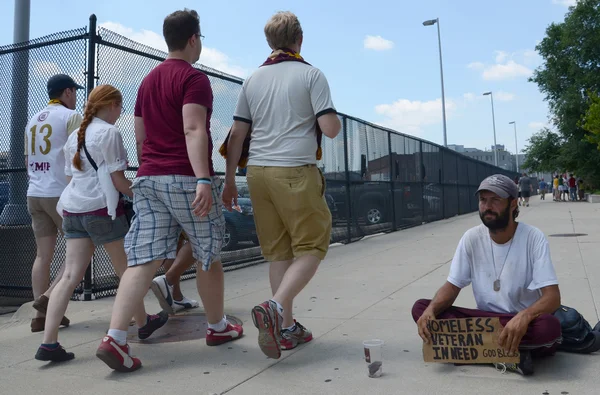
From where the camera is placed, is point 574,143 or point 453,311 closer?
point 453,311

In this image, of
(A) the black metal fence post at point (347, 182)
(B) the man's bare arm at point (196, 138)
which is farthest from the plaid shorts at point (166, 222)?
(A) the black metal fence post at point (347, 182)

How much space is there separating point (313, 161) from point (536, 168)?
4507 centimetres

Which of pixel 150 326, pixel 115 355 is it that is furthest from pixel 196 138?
pixel 150 326

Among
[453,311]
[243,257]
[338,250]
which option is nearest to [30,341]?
[453,311]

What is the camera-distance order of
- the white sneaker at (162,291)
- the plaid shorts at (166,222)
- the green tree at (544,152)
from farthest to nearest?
the green tree at (544,152)
the white sneaker at (162,291)
the plaid shorts at (166,222)

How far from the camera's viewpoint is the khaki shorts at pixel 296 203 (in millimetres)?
3498

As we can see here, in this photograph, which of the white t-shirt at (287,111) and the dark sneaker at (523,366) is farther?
the white t-shirt at (287,111)

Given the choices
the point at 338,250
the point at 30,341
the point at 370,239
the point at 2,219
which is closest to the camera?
the point at 30,341

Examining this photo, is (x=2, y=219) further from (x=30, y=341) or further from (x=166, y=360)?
(x=166, y=360)

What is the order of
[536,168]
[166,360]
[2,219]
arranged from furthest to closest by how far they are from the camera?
[536,168] < [2,219] < [166,360]

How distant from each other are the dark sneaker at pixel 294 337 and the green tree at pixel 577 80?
38385 millimetres

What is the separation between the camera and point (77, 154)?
3.80 metres

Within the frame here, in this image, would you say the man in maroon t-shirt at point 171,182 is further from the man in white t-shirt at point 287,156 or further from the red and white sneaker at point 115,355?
the man in white t-shirt at point 287,156

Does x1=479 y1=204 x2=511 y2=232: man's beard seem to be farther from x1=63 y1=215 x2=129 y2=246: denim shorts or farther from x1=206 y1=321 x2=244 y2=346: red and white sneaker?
x1=63 y1=215 x2=129 y2=246: denim shorts
